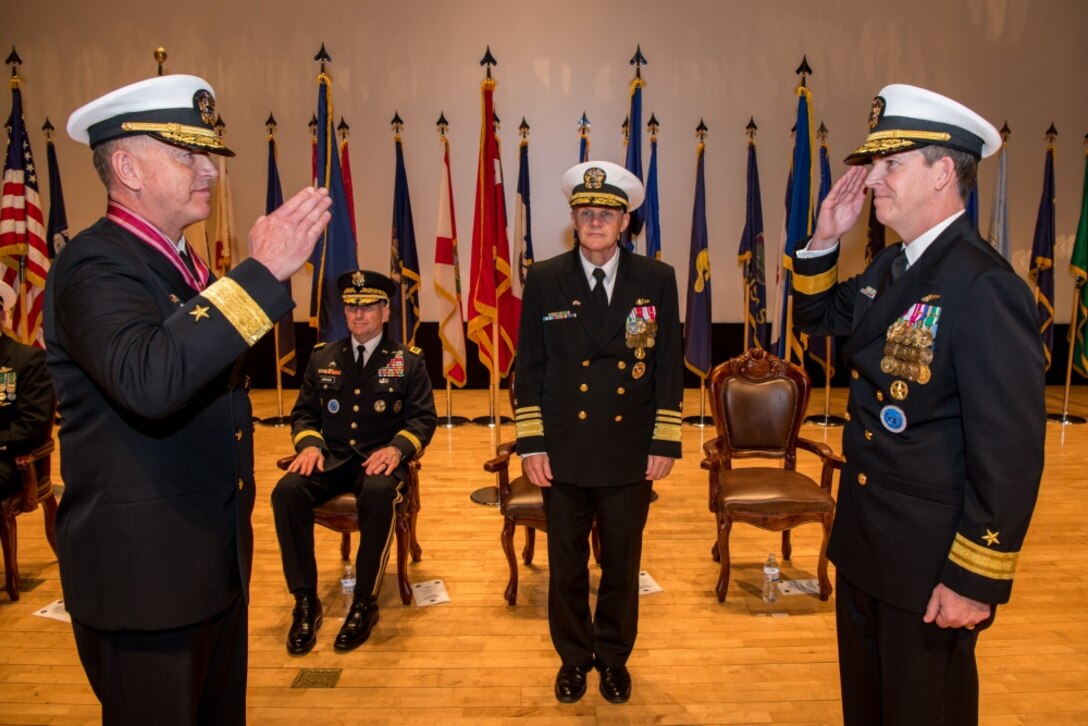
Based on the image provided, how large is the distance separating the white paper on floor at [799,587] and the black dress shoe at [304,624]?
204 centimetres

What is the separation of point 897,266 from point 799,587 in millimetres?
2201

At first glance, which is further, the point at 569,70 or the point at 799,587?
the point at 569,70

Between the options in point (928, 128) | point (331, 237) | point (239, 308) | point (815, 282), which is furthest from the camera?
point (331, 237)

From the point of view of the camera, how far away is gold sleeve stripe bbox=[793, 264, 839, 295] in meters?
1.84

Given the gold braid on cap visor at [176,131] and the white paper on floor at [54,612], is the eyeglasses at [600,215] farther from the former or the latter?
the white paper on floor at [54,612]

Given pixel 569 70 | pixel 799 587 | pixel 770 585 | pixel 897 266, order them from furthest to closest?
pixel 569 70 → pixel 799 587 → pixel 770 585 → pixel 897 266

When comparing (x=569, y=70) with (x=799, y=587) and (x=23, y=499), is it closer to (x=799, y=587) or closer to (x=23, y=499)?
(x=799, y=587)

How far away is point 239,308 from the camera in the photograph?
47.2 inches

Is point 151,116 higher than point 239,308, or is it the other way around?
point 151,116

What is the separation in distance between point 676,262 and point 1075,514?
4.71 m

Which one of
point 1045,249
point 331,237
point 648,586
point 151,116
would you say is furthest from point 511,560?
point 1045,249

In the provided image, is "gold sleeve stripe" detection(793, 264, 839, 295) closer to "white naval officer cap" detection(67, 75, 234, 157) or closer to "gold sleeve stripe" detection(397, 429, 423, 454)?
"white naval officer cap" detection(67, 75, 234, 157)

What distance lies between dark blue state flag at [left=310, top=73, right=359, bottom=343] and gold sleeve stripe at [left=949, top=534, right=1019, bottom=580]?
4.47 metres

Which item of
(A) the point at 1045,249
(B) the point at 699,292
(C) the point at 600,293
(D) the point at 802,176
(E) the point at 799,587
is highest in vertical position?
(D) the point at 802,176
